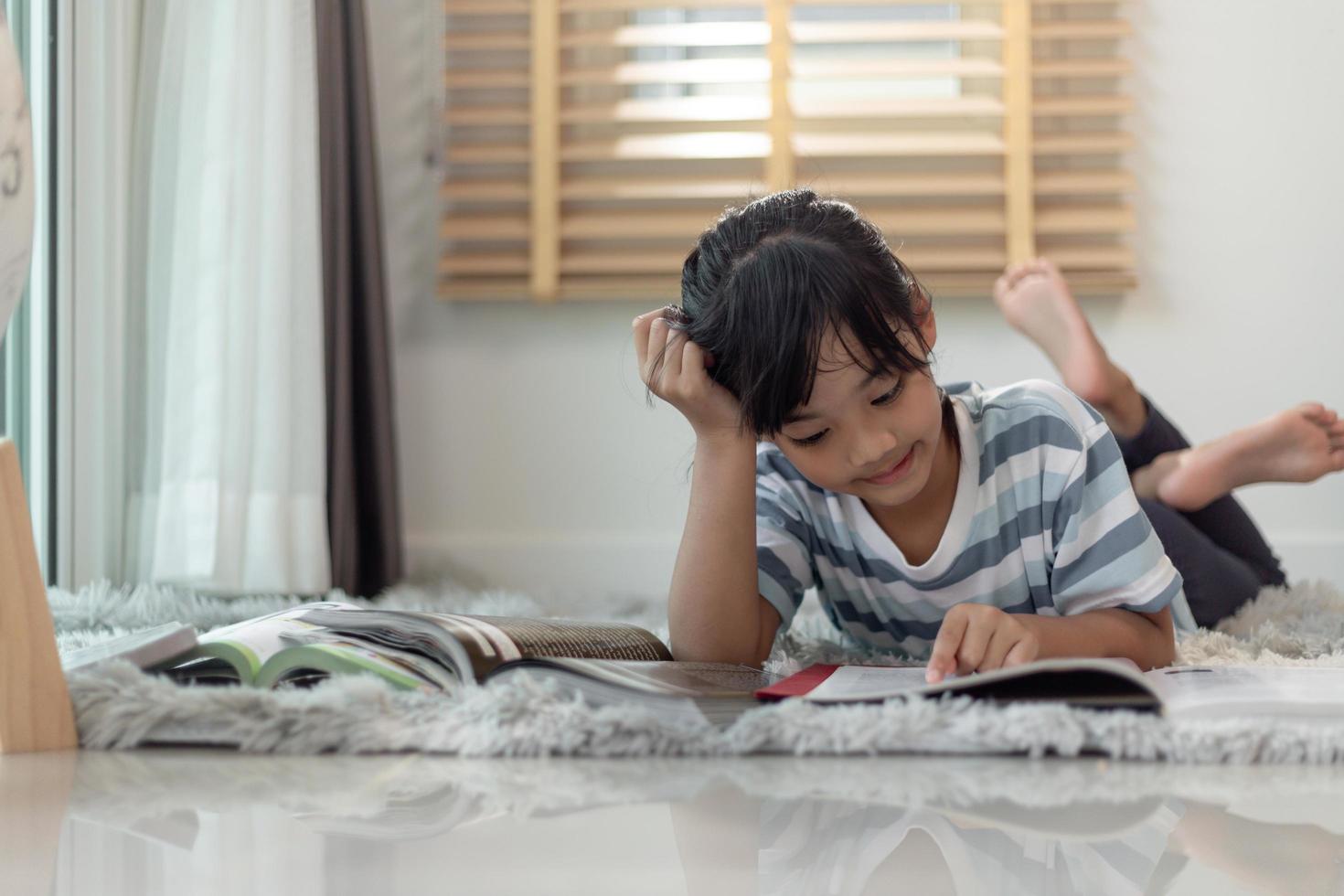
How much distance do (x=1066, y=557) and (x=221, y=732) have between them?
0.66 meters

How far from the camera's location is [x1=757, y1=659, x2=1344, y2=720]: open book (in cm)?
77

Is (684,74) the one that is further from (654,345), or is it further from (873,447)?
(873,447)

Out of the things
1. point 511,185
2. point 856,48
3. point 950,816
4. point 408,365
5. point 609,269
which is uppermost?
point 856,48

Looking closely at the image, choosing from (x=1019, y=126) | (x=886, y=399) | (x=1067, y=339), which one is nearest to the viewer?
(x=886, y=399)

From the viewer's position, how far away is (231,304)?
71.9 inches

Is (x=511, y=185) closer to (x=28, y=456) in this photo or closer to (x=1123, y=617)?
(x=28, y=456)

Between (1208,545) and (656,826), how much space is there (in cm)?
103

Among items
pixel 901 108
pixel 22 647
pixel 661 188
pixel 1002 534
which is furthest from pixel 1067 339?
pixel 22 647

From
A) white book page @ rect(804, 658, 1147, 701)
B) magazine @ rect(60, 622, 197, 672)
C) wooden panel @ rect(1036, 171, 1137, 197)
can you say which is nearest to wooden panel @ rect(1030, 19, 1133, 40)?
wooden panel @ rect(1036, 171, 1137, 197)

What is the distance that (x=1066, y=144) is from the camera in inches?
90.9

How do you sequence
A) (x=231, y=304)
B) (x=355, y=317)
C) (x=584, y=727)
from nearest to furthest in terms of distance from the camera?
(x=584, y=727)
(x=231, y=304)
(x=355, y=317)

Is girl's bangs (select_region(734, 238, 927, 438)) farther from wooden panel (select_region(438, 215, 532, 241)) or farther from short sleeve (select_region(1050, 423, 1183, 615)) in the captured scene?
wooden panel (select_region(438, 215, 532, 241))

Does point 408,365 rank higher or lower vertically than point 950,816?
higher

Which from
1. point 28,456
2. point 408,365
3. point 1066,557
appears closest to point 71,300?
point 28,456
